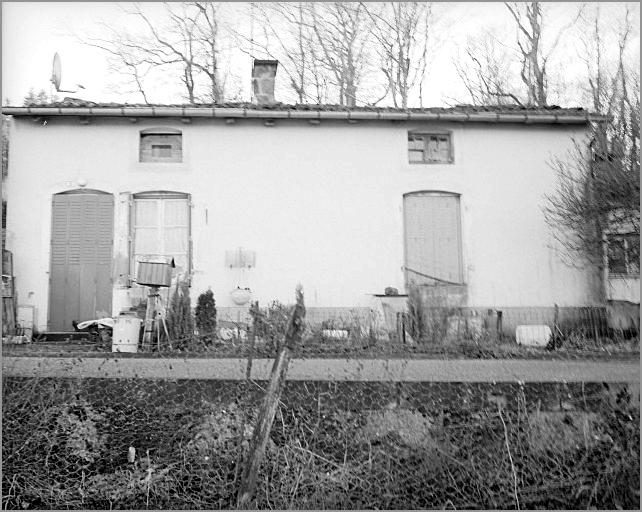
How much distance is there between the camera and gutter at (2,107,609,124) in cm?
1056

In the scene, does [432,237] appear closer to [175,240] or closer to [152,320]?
[175,240]

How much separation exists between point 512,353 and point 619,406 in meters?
3.90

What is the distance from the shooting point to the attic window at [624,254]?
991cm

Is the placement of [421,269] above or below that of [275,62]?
below

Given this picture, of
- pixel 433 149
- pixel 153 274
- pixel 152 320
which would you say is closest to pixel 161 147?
pixel 153 274

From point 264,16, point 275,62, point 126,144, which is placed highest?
point 264,16

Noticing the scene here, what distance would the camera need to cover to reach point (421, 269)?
11.0 metres

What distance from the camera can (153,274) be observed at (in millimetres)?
8812

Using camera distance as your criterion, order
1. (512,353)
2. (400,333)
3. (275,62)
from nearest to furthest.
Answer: (512,353) → (400,333) → (275,62)

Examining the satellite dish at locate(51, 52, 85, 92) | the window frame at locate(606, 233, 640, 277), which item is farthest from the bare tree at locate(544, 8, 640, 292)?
the satellite dish at locate(51, 52, 85, 92)

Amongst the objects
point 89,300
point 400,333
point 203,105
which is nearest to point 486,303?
Result: point 400,333

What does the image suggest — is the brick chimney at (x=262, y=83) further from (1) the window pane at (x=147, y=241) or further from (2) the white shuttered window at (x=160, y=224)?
(1) the window pane at (x=147, y=241)

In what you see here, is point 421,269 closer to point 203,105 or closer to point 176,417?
point 203,105

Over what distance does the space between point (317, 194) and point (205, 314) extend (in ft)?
10.0
